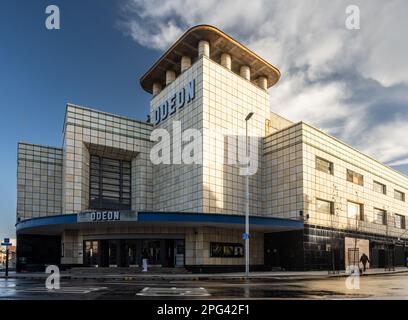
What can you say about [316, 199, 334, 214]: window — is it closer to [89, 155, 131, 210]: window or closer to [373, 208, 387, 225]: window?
[373, 208, 387, 225]: window

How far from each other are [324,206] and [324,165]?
15.7ft

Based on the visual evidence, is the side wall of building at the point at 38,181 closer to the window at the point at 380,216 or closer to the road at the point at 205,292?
the road at the point at 205,292

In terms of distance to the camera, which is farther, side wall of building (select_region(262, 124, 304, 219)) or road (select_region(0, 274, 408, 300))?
side wall of building (select_region(262, 124, 304, 219))

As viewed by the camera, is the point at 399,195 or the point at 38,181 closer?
the point at 38,181

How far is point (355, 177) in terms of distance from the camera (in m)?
54.1

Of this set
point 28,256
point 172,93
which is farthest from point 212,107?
point 28,256

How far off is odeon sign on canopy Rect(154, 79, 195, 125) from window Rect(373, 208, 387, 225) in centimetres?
3131

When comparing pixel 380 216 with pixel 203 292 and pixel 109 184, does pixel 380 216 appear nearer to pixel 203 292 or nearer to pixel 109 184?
pixel 109 184

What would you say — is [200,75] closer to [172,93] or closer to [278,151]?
[172,93]

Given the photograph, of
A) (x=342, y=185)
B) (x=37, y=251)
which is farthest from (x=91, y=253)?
(x=342, y=185)

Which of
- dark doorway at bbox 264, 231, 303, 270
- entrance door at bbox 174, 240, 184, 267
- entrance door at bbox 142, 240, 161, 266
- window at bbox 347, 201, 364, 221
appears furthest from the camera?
window at bbox 347, 201, 364, 221

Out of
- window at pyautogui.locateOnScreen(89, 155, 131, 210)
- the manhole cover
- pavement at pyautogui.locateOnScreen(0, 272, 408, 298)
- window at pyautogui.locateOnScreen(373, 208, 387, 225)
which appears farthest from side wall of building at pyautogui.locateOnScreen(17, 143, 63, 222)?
window at pyautogui.locateOnScreen(373, 208, 387, 225)

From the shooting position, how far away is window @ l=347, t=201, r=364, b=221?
5231cm

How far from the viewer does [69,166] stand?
48438mm
